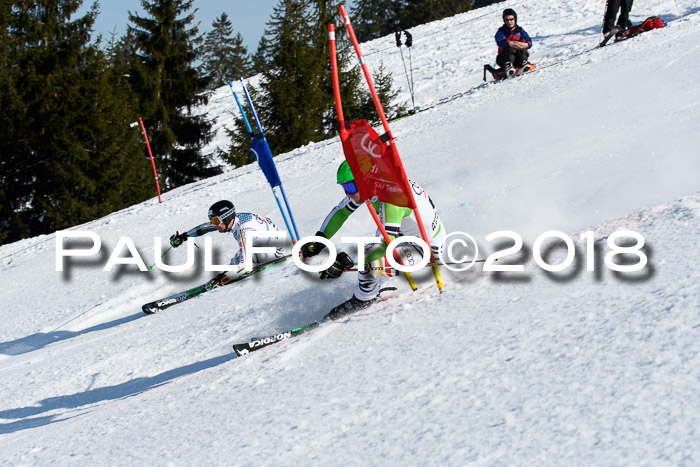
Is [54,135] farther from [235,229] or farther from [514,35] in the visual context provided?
[235,229]

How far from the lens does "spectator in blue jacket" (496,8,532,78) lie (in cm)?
1349

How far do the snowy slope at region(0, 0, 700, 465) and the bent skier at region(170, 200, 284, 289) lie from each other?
41 cm

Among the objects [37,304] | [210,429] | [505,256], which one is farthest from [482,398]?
[37,304]

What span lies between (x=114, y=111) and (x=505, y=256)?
22.5 metres

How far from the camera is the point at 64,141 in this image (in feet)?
78.9

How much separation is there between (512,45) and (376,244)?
389 inches

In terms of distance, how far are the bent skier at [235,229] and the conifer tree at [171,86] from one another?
21.0 metres

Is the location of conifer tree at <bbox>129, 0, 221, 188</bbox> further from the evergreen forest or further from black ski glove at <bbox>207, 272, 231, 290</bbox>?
black ski glove at <bbox>207, 272, 231, 290</bbox>

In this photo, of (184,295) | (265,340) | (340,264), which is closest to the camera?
(340,264)

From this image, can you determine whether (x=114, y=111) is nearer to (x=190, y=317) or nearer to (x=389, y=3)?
(x=190, y=317)

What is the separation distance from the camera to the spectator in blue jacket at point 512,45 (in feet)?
44.3

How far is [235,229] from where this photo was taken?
8.05 m

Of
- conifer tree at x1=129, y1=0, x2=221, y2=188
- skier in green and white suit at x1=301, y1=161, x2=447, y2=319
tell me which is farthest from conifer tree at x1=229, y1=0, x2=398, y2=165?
skier in green and white suit at x1=301, y1=161, x2=447, y2=319

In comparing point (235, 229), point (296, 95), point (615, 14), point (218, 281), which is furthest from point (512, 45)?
point (296, 95)
